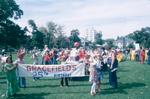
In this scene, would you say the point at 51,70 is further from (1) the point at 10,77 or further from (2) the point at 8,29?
(2) the point at 8,29

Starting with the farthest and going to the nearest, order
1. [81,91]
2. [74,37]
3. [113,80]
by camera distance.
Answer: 1. [74,37]
2. [113,80]
3. [81,91]

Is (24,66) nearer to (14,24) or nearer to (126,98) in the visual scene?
(126,98)

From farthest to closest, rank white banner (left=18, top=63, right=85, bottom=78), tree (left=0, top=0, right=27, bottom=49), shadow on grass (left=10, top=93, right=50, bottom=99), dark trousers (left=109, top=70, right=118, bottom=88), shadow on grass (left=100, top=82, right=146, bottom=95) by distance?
1. tree (left=0, top=0, right=27, bottom=49)
2. dark trousers (left=109, top=70, right=118, bottom=88)
3. white banner (left=18, top=63, right=85, bottom=78)
4. shadow on grass (left=100, top=82, right=146, bottom=95)
5. shadow on grass (left=10, top=93, right=50, bottom=99)

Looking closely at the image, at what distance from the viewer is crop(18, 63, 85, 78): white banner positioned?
60.3 ft

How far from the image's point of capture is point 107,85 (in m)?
19.7

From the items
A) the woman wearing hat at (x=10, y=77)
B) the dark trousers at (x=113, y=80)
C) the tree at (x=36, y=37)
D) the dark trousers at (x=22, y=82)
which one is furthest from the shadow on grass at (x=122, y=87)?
the tree at (x=36, y=37)

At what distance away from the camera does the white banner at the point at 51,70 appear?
723 inches

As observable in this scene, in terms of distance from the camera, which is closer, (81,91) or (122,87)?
(81,91)

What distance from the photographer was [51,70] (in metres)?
18.6

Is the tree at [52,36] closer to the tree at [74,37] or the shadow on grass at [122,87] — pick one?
the tree at [74,37]

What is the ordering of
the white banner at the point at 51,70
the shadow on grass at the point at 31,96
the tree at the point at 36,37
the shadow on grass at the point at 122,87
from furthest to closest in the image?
the tree at the point at 36,37, the white banner at the point at 51,70, the shadow on grass at the point at 122,87, the shadow on grass at the point at 31,96

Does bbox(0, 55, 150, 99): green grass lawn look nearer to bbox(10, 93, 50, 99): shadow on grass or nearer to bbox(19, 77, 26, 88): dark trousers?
bbox(10, 93, 50, 99): shadow on grass

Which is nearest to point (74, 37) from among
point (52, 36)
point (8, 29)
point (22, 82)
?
point (52, 36)

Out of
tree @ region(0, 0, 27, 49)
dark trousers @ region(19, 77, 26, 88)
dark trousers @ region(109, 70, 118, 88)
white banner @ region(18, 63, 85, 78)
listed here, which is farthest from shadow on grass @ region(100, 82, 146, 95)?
tree @ region(0, 0, 27, 49)
